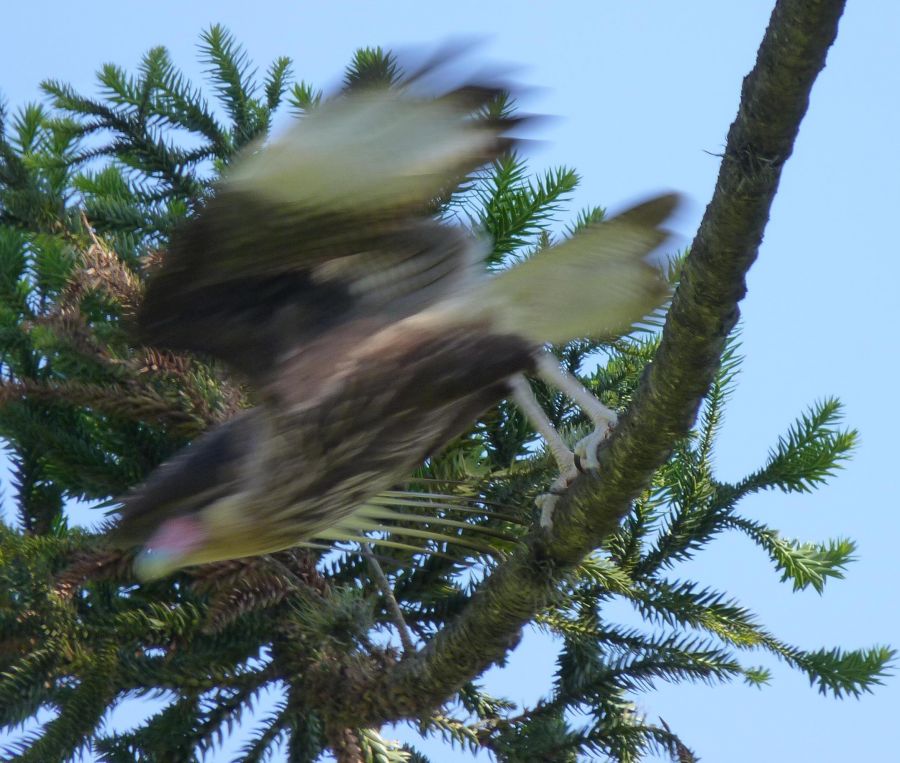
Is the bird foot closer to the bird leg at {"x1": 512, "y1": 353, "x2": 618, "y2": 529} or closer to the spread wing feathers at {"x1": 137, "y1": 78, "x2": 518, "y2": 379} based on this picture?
the bird leg at {"x1": 512, "y1": 353, "x2": 618, "y2": 529}

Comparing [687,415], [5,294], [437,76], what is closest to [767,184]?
[687,415]

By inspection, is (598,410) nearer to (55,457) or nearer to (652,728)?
(652,728)

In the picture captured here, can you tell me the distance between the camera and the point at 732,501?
3.05 metres

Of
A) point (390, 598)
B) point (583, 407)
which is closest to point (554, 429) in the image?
point (583, 407)

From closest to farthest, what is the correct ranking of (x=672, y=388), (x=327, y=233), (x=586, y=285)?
(x=672, y=388) < (x=327, y=233) < (x=586, y=285)

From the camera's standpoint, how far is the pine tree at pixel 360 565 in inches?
104

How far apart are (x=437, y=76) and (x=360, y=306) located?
0.61 m

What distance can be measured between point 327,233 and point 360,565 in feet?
2.93

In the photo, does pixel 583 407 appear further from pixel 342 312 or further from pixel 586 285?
pixel 342 312

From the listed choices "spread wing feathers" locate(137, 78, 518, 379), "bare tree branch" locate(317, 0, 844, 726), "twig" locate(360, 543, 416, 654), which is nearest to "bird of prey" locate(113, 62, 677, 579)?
"spread wing feathers" locate(137, 78, 518, 379)

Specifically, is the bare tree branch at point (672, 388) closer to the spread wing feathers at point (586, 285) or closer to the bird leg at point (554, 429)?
the bird leg at point (554, 429)

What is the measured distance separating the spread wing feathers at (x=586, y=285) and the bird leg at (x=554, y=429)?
102 millimetres

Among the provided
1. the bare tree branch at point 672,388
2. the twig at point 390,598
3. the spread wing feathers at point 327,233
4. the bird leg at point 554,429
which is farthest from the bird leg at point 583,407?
the twig at point 390,598

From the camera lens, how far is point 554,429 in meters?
2.94
